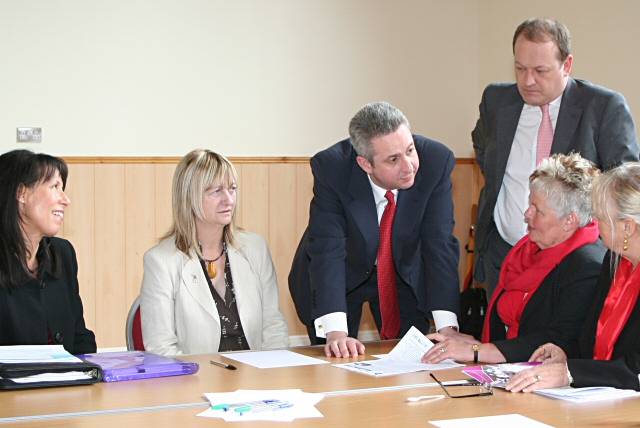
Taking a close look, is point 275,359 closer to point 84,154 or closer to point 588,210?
point 588,210

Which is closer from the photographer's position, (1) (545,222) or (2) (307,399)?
(2) (307,399)

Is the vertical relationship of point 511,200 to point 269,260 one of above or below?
above

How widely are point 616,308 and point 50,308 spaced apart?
1811mm

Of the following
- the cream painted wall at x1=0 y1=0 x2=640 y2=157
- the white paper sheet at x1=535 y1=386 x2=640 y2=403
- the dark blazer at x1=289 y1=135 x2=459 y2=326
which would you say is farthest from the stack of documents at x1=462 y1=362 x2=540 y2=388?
the cream painted wall at x1=0 y1=0 x2=640 y2=157

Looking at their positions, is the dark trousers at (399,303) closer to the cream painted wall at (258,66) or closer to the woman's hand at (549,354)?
the woman's hand at (549,354)

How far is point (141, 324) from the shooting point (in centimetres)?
350

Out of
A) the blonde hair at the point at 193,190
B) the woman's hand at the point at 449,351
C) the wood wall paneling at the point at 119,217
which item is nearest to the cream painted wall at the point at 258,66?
the wood wall paneling at the point at 119,217

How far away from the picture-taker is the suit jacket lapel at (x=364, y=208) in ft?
11.6

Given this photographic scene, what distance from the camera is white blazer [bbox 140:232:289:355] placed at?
3.46 metres

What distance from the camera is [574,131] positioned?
366 cm

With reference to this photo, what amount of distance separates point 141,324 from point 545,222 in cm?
144

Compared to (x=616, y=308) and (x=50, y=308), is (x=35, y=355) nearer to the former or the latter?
(x=50, y=308)

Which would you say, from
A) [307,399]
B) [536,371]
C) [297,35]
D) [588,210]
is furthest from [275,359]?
[297,35]

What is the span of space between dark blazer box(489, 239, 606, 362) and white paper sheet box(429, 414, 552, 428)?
786 mm
